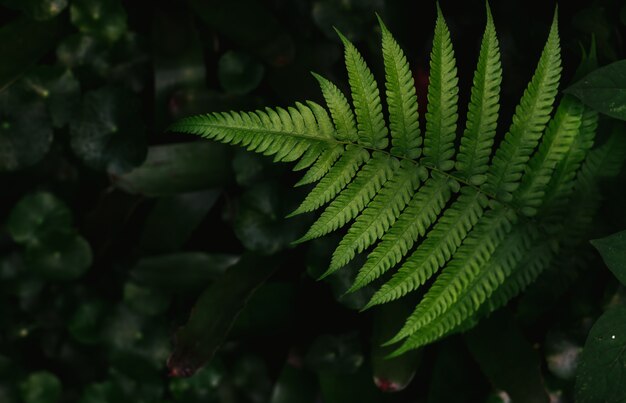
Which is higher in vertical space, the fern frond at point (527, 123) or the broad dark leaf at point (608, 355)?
the fern frond at point (527, 123)

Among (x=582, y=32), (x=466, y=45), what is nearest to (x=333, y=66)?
(x=466, y=45)

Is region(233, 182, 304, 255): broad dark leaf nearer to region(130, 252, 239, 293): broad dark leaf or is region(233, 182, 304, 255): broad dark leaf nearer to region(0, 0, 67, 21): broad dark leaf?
region(130, 252, 239, 293): broad dark leaf

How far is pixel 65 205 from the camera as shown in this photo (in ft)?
5.44

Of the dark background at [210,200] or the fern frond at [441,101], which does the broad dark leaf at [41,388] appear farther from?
the fern frond at [441,101]

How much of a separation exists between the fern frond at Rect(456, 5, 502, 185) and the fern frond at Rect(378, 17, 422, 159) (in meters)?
0.08

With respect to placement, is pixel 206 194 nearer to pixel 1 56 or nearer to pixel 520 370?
pixel 1 56

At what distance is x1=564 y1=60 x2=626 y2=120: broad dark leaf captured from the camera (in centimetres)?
109

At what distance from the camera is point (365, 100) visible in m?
1.10

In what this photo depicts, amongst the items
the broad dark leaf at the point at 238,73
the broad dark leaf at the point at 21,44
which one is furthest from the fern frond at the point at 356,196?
the broad dark leaf at the point at 21,44

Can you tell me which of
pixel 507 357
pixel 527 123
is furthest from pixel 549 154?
pixel 507 357

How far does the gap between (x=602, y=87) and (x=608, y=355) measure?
Answer: 39cm

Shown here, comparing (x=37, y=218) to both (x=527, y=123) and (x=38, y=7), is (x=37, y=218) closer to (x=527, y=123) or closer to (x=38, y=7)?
(x=38, y=7)

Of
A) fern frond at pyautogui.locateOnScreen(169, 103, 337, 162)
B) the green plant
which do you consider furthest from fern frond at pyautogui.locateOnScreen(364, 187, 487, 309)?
fern frond at pyautogui.locateOnScreen(169, 103, 337, 162)

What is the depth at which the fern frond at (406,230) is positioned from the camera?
107 centimetres
